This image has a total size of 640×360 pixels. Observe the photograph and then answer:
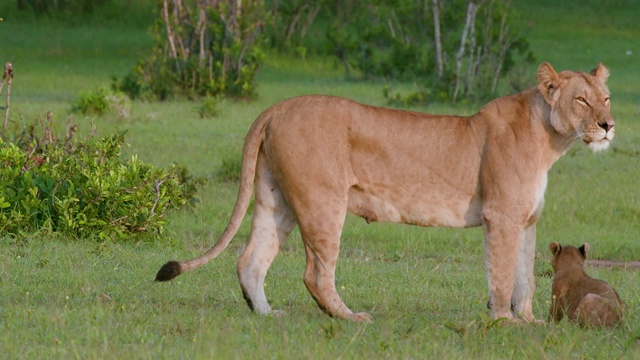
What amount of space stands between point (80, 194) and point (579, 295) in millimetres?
3539

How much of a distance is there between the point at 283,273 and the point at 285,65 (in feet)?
49.2

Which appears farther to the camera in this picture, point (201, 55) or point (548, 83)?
point (201, 55)

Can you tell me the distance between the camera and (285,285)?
22.3 feet

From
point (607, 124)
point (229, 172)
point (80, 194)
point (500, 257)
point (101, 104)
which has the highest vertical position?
point (607, 124)

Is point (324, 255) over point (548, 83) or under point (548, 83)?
under

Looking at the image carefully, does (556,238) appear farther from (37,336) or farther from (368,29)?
(368,29)

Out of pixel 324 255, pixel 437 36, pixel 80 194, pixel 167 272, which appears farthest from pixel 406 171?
pixel 437 36

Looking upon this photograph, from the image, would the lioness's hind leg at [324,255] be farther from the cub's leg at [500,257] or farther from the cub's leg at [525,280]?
the cub's leg at [525,280]

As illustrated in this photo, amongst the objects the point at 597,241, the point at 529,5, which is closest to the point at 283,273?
the point at 597,241

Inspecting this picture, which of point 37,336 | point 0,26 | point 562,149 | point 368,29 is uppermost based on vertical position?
point 562,149

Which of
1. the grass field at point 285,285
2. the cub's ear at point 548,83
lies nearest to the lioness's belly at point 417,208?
the grass field at point 285,285

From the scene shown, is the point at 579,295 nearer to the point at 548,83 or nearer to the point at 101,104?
the point at 548,83

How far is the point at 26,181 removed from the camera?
811cm

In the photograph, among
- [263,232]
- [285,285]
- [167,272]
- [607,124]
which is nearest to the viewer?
[167,272]
